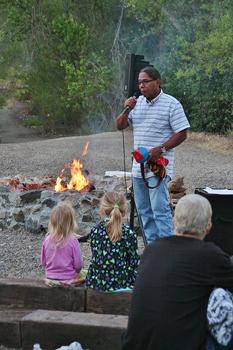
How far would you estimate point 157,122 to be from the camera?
5500 mm

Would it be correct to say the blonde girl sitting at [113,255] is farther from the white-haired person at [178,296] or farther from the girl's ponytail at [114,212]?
the white-haired person at [178,296]

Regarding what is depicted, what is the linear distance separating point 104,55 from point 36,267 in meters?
17.5

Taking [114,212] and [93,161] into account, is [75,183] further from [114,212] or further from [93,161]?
[93,161]

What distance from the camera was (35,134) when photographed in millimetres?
26859

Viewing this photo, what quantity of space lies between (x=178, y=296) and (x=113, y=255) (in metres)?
1.37

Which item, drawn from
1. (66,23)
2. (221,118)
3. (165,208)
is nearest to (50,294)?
(165,208)

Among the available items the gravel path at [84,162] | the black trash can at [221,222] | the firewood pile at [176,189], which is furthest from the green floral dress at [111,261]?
the firewood pile at [176,189]

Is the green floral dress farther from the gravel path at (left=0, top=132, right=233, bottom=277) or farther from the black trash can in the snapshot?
the gravel path at (left=0, top=132, right=233, bottom=277)

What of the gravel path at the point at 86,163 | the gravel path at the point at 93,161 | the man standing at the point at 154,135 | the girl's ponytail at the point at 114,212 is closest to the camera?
the girl's ponytail at the point at 114,212

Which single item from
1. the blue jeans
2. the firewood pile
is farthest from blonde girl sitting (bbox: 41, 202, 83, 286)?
the firewood pile

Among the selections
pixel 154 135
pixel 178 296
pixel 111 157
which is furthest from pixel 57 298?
pixel 111 157

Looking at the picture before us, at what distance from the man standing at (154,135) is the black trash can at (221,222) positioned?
2.37 ft

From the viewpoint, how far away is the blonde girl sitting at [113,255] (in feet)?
14.5

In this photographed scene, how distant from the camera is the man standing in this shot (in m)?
5.42
